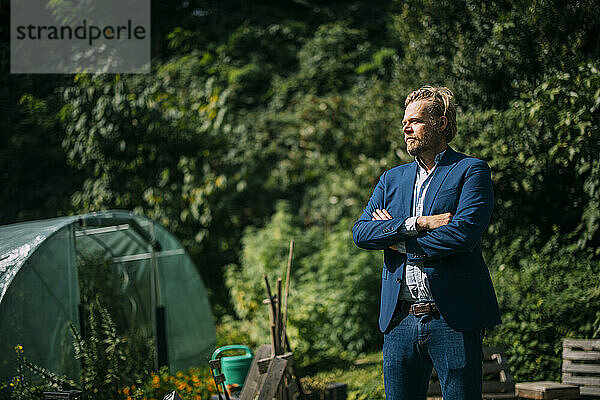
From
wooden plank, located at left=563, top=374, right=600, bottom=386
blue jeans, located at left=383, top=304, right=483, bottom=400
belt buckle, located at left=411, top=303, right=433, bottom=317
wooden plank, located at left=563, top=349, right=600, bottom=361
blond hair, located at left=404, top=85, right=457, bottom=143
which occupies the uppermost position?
blond hair, located at left=404, top=85, right=457, bottom=143

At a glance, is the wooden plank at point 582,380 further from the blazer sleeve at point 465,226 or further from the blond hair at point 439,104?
the blond hair at point 439,104

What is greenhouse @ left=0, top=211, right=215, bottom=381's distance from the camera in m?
4.39

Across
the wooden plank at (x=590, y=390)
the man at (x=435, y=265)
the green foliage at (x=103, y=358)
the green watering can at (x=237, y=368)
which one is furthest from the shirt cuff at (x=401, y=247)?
the green foliage at (x=103, y=358)

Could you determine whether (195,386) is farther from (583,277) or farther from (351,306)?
(583,277)

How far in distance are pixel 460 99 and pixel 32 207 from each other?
5756 mm

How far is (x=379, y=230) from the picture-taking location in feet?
8.59

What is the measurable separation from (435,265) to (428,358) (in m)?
0.35

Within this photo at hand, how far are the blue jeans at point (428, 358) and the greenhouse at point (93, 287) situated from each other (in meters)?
2.83

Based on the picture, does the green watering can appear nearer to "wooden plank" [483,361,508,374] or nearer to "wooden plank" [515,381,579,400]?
"wooden plank" [483,361,508,374]

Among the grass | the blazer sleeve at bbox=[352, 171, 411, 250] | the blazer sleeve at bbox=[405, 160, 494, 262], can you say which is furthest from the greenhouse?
the blazer sleeve at bbox=[405, 160, 494, 262]

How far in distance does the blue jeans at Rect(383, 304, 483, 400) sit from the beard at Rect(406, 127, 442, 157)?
64cm

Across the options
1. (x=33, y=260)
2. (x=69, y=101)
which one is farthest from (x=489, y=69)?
(x=69, y=101)

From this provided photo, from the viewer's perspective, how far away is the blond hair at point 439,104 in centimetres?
255

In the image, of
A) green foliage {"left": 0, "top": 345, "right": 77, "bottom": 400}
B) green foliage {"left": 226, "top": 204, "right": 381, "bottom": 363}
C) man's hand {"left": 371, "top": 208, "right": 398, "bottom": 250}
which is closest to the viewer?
man's hand {"left": 371, "top": 208, "right": 398, "bottom": 250}
